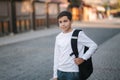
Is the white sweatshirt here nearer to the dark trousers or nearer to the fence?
the dark trousers

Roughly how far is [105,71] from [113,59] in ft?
7.96

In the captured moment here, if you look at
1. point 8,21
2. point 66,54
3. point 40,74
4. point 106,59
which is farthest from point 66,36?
point 8,21

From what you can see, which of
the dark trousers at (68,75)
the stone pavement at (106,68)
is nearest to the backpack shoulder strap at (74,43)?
the dark trousers at (68,75)

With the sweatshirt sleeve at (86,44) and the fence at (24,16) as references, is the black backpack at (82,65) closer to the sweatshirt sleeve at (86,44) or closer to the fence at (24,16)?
the sweatshirt sleeve at (86,44)

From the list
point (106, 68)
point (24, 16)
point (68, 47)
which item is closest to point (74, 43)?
point (68, 47)

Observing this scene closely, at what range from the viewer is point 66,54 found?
3771 millimetres

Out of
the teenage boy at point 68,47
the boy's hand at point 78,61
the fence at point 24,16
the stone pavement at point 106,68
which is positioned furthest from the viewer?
the fence at point 24,16

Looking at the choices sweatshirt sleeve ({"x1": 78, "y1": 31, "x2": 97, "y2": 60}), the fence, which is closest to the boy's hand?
sweatshirt sleeve ({"x1": 78, "y1": 31, "x2": 97, "y2": 60})

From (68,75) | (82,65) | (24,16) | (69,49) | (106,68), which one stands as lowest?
(106,68)

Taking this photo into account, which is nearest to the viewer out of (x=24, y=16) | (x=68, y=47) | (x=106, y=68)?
(x=68, y=47)

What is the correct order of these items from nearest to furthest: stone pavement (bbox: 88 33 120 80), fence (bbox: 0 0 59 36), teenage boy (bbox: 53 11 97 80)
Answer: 1. teenage boy (bbox: 53 11 97 80)
2. stone pavement (bbox: 88 33 120 80)
3. fence (bbox: 0 0 59 36)

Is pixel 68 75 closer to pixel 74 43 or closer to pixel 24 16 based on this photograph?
pixel 74 43

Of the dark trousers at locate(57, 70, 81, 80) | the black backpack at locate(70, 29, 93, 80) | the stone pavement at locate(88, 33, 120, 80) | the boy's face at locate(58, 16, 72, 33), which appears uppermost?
the boy's face at locate(58, 16, 72, 33)

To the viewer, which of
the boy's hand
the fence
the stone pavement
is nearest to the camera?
the boy's hand
